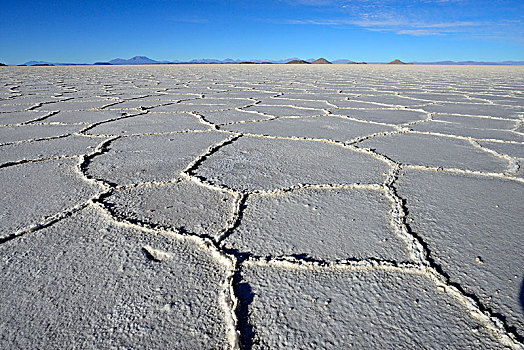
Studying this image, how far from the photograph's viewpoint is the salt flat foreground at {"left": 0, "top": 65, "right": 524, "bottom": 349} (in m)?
0.63

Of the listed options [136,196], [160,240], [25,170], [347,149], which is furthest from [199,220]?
[347,149]

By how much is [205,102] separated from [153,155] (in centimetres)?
207

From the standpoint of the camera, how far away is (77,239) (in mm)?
905

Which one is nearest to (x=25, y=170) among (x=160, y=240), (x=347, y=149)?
(x=160, y=240)

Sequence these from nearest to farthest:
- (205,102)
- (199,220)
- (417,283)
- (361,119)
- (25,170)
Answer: (417,283) < (199,220) < (25,170) < (361,119) < (205,102)

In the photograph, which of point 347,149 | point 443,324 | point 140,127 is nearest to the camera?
point 443,324

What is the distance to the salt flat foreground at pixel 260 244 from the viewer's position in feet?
2.07

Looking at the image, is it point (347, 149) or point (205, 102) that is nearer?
point (347, 149)

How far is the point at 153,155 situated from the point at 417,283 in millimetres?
1281

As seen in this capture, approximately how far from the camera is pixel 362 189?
4.09ft

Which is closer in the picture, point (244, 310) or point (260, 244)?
point (244, 310)

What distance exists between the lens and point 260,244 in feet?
2.92

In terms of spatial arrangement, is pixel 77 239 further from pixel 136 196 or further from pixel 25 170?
pixel 25 170

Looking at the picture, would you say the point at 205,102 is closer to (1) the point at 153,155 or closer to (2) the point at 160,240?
(1) the point at 153,155
